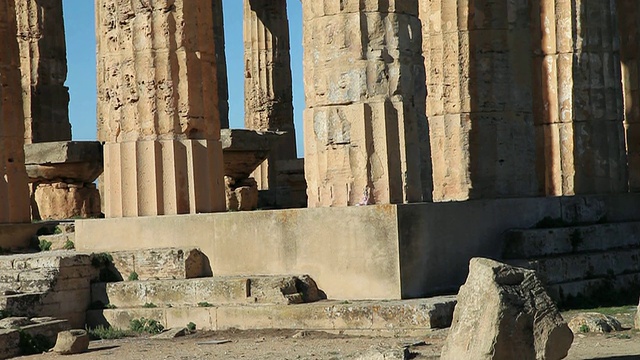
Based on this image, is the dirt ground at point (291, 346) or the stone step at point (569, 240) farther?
the stone step at point (569, 240)

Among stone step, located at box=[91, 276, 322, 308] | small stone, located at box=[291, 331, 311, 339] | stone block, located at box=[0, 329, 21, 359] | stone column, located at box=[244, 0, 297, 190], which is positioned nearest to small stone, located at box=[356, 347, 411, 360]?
small stone, located at box=[291, 331, 311, 339]

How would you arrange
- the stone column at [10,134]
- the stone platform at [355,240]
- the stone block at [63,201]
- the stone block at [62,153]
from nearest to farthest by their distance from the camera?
the stone platform at [355,240], the stone column at [10,134], the stone block at [62,153], the stone block at [63,201]

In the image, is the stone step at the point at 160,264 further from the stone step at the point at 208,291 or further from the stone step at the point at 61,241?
the stone step at the point at 61,241

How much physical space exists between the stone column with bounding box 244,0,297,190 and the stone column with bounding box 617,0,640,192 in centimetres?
963

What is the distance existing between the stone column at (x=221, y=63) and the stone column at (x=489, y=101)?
49.7 feet

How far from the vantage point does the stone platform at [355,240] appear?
12.6 meters

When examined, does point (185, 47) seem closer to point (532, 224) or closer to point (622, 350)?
point (532, 224)

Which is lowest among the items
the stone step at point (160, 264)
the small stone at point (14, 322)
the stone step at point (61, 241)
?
the small stone at point (14, 322)

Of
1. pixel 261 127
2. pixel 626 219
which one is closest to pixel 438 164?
pixel 626 219

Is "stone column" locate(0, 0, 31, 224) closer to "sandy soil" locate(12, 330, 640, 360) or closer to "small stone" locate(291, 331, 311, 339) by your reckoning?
"sandy soil" locate(12, 330, 640, 360)

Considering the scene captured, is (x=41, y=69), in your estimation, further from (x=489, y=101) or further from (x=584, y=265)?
(x=584, y=265)

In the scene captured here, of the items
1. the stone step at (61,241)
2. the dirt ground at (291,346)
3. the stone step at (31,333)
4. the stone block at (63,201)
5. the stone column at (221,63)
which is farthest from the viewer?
the stone column at (221,63)

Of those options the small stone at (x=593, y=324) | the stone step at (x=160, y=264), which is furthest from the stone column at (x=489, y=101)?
the small stone at (x=593, y=324)

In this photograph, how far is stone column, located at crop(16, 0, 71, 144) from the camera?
25.5m
